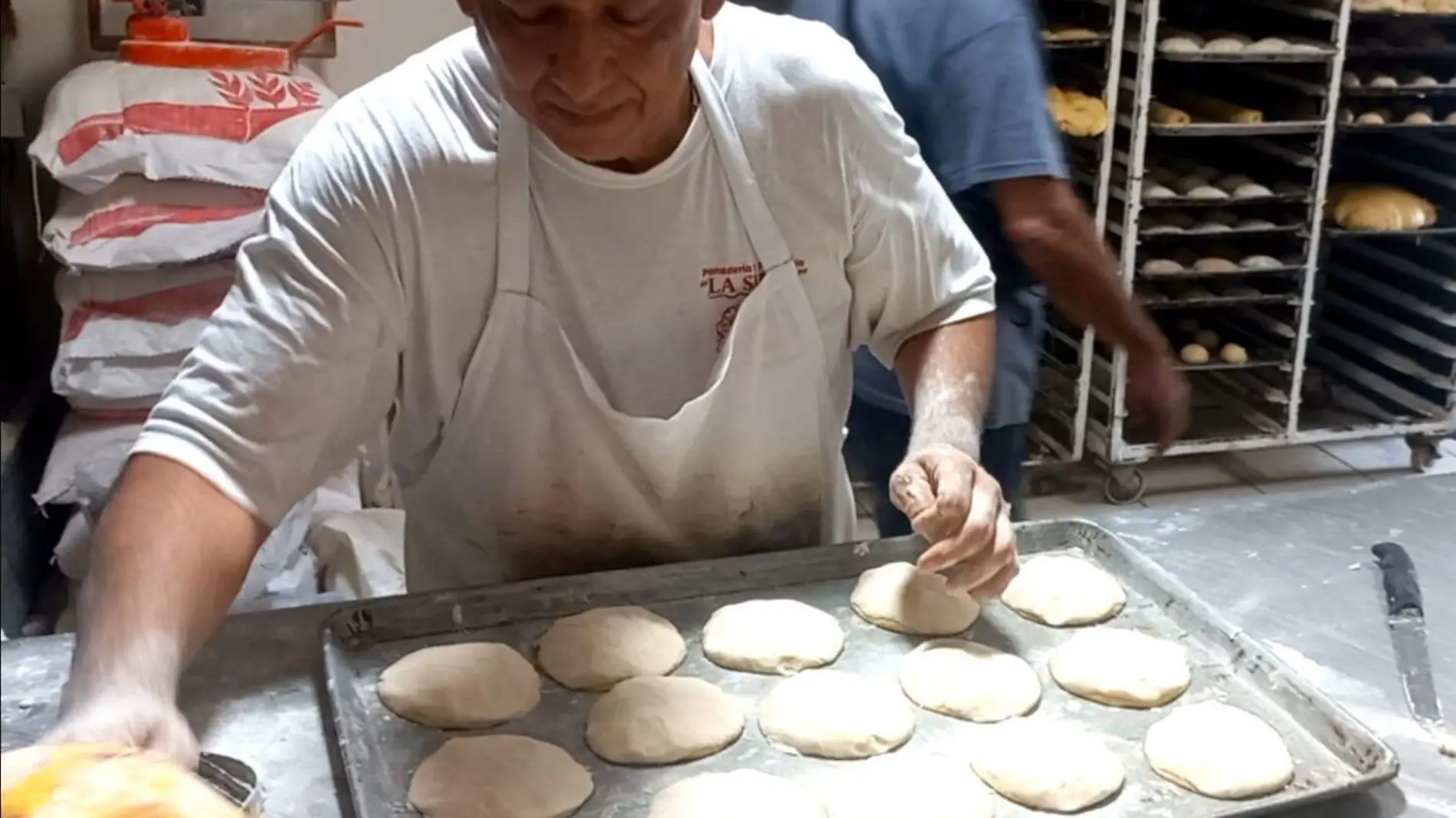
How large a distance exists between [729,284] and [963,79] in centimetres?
51

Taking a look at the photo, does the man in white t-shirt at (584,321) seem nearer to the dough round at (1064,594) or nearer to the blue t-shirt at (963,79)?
the dough round at (1064,594)

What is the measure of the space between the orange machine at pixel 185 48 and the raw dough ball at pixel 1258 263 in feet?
7.28

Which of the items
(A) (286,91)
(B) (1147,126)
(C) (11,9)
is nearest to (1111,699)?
(C) (11,9)

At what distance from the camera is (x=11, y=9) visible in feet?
3.74

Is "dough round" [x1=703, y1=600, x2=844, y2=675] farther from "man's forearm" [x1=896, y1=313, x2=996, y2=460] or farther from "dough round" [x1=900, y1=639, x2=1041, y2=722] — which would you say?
"man's forearm" [x1=896, y1=313, x2=996, y2=460]

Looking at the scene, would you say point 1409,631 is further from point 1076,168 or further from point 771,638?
point 1076,168

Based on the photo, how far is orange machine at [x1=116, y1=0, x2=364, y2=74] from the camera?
5.41 feet

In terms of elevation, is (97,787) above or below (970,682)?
above

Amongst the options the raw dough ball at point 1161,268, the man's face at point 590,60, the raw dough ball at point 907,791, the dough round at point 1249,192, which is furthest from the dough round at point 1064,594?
the dough round at point 1249,192

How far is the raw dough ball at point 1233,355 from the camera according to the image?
319 centimetres

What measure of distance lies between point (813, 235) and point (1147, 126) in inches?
75.6

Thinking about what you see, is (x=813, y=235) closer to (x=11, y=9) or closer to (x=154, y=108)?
(x=11, y=9)

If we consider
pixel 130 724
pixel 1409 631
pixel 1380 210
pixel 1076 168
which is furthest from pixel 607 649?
pixel 1380 210

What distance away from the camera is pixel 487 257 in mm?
1134
